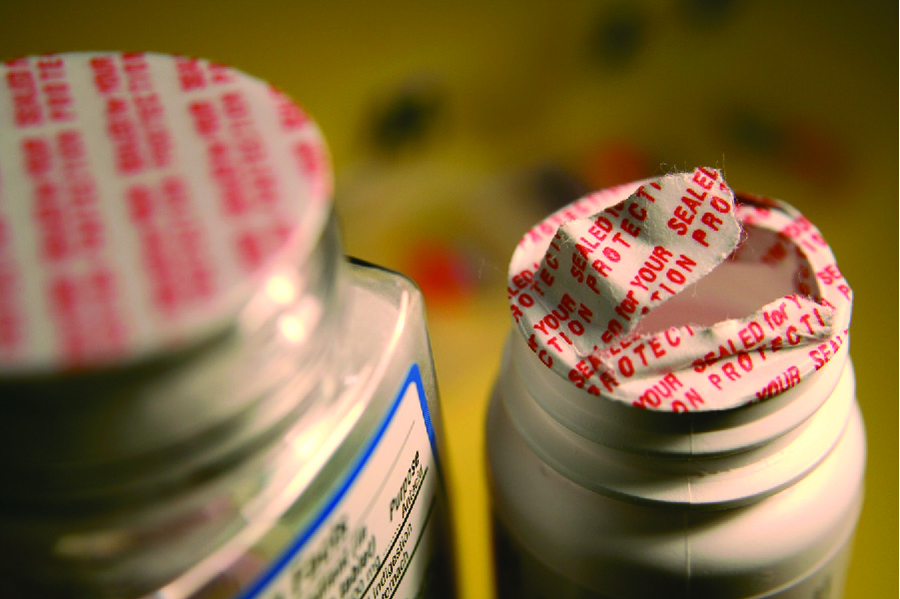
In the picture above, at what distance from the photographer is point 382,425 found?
24cm

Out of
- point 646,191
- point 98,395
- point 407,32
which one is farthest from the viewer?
point 407,32

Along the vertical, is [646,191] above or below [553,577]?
above

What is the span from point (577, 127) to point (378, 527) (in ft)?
1.19

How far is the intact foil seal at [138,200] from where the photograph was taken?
0.53ft

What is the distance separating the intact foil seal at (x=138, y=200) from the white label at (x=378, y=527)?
0.08m

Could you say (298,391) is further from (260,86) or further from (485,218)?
(485,218)

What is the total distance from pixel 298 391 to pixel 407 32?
329 mm

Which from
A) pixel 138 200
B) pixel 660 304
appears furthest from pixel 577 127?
pixel 138 200

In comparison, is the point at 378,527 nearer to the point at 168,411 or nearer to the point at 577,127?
the point at 168,411

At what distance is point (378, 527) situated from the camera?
0.25 meters

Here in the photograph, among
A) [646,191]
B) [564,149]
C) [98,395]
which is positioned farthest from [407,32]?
[98,395]

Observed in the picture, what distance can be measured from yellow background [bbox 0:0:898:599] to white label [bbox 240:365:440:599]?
0.74ft

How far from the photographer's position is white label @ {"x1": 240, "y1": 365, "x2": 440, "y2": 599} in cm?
21

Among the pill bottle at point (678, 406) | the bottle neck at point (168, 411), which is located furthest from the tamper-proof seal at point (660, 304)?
the bottle neck at point (168, 411)
